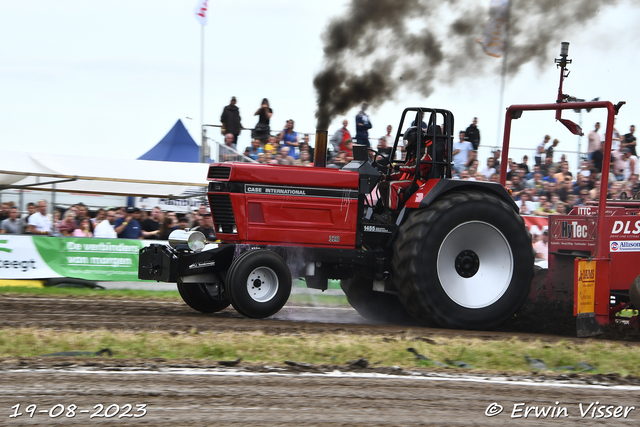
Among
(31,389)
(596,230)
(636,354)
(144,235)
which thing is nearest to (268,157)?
(144,235)

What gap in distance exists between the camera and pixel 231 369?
4.97 meters

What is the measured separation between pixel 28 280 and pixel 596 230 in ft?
28.4

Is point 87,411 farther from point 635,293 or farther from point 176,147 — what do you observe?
point 176,147

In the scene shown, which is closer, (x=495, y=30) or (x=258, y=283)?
(x=258, y=283)

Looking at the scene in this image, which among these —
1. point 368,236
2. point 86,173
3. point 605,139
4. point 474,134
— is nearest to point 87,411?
point 368,236

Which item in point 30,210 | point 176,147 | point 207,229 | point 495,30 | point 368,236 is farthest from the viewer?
point 176,147

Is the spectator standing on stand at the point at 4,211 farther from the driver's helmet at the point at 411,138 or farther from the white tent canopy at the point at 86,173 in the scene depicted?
the driver's helmet at the point at 411,138

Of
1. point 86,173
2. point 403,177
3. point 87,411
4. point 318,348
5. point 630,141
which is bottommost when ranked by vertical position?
point 318,348

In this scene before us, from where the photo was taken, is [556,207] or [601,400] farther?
[556,207]

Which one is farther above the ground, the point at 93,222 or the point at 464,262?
the point at 464,262

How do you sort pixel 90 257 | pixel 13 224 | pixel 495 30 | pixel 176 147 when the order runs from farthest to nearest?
pixel 176 147 < pixel 90 257 < pixel 13 224 < pixel 495 30

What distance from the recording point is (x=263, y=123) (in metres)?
13.3

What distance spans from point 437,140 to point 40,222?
7.32m

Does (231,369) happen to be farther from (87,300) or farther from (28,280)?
(28,280)
